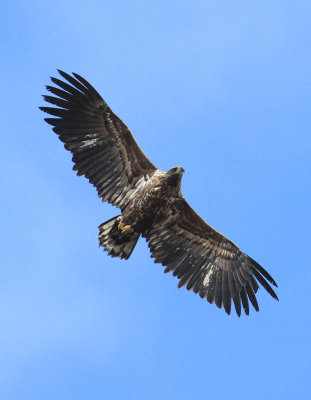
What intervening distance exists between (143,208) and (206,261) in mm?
2021

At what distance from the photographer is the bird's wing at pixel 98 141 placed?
2108 cm

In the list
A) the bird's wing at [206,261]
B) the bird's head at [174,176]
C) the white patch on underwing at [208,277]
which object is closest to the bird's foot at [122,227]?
the bird's wing at [206,261]

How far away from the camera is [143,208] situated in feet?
68.3

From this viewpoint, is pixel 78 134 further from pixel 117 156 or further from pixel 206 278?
pixel 206 278

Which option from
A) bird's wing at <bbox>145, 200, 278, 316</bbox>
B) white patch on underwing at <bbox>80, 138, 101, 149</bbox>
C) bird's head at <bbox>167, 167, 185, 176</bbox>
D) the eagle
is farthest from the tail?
white patch on underwing at <bbox>80, 138, 101, 149</bbox>

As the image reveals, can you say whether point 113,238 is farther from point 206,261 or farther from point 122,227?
point 206,261

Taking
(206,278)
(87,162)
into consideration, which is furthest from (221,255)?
(87,162)

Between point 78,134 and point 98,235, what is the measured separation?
2.18 meters

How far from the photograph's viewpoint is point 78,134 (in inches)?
832

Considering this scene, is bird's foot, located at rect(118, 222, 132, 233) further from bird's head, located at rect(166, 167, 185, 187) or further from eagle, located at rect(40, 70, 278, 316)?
bird's head, located at rect(166, 167, 185, 187)

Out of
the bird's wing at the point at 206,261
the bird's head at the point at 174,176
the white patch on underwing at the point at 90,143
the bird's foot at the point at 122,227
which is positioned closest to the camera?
the bird's foot at the point at 122,227

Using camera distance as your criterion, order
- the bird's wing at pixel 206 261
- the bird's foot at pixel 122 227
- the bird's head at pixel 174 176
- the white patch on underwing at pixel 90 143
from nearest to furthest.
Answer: the bird's foot at pixel 122 227 < the bird's head at pixel 174 176 < the white patch on underwing at pixel 90 143 < the bird's wing at pixel 206 261

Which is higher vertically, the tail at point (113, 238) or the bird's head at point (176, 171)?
the bird's head at point (176, 171)

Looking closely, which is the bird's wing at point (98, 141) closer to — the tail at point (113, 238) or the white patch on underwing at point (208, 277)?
the tail at point (113, 238)
